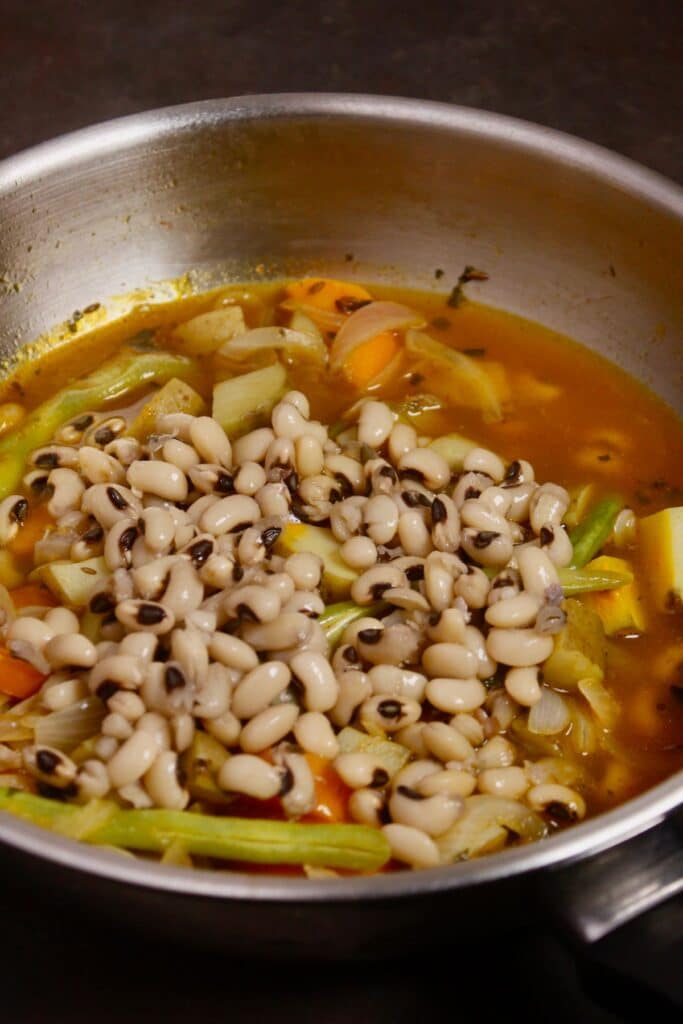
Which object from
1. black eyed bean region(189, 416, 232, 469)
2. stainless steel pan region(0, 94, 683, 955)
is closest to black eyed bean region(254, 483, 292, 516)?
black eyed bean region(189, 416, 232, 469)

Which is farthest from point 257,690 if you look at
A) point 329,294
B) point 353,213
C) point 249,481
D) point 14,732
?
point 353,213

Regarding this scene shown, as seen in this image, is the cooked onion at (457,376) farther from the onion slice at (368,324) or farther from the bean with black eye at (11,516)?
the bean with black eye at (11,516)

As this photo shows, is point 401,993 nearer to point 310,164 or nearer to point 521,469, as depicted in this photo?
point 521,469

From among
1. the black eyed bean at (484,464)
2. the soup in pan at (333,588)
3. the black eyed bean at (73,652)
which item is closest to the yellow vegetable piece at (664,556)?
the soup in pan at (333,588)

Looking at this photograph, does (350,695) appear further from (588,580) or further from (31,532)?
(31,532)

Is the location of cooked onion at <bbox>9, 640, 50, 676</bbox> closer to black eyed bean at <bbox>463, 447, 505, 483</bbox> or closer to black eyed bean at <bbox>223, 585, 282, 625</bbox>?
black eyed bean at <bbox>223, 585, 282, 625</bbox>

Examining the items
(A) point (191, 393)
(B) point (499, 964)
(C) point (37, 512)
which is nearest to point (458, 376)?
(A) point (191, 393)
